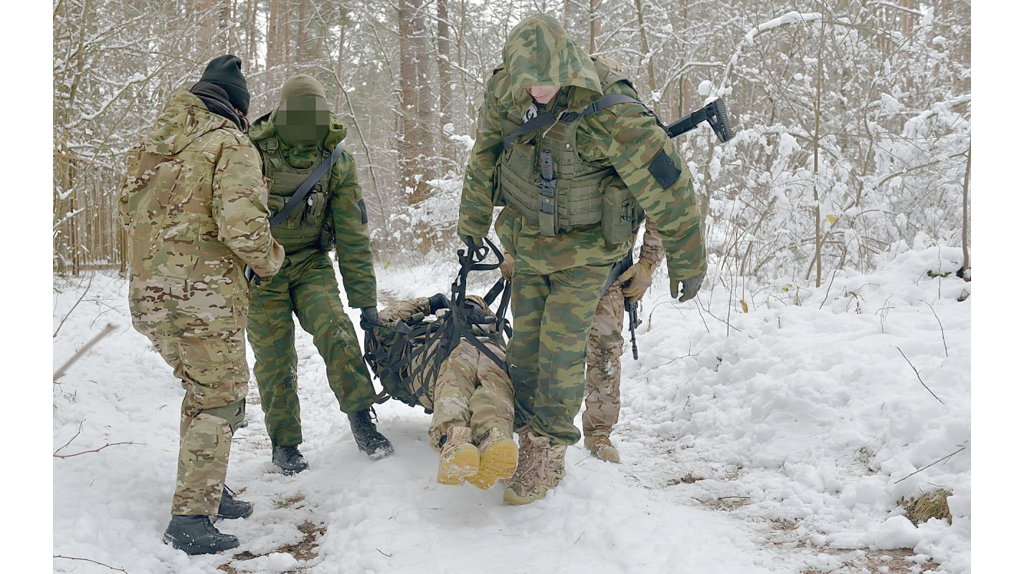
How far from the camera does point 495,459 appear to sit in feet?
8.77

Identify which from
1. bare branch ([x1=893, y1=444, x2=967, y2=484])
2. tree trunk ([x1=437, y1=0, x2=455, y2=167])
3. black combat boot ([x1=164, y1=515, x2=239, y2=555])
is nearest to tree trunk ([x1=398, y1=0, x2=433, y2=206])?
tree trunk ([x1=437, y1=0, x2=455, y2=167])

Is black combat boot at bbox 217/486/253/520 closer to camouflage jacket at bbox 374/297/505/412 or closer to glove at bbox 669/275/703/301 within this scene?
camouflage jacket at bbox 374/297/505/412

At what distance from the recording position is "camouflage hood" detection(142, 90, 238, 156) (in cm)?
281

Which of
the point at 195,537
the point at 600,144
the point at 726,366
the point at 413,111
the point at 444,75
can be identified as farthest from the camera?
the point at 444,75

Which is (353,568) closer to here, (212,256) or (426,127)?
(212,256)

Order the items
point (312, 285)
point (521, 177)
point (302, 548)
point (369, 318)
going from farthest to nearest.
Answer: point (369, 318)
point (312, 285)
point (521, 177)
point (302, 548)

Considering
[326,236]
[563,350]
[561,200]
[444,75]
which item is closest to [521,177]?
[561,200]

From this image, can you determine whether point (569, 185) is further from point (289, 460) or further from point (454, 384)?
point (289, 460)

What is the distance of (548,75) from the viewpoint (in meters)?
2.87

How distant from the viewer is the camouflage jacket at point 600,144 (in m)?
2.91

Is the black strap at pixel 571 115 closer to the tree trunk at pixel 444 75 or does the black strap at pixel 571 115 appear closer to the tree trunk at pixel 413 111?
the tree trunk at pixel 444 75

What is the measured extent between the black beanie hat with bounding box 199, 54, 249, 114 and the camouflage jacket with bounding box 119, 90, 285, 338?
236 mm

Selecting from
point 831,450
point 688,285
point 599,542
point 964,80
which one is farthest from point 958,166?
point 599,542

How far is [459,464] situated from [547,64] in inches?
69.8
